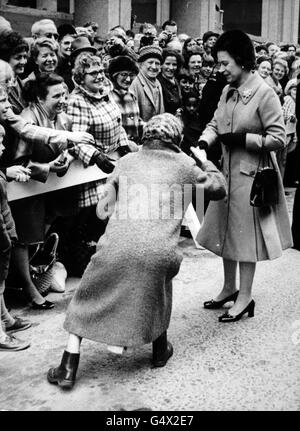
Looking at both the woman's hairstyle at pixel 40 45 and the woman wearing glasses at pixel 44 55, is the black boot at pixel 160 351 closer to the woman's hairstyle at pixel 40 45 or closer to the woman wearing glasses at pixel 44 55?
the woman wearing glasses at pixel 44 55

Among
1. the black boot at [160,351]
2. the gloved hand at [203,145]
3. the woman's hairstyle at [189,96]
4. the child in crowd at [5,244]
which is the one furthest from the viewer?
the woman's hairstyle at [189,96]

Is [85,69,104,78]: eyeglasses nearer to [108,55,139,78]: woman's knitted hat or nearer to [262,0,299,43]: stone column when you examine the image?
[108,55,139,78]: woman's knitted hat

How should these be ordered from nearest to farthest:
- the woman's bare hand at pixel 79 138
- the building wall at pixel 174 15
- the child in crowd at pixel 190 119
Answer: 1. the woman's bare hand at pixel 79 138
2. the child in crowd at pixel 190 119
3. the building wall at pixel 174 15

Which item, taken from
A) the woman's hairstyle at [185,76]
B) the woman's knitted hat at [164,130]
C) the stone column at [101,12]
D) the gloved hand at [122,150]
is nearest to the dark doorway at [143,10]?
the stone column at [101,12]

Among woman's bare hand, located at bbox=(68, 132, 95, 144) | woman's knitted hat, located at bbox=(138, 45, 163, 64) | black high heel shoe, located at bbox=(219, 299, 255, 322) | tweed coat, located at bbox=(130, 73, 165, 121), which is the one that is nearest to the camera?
black high heel shoe, located at bbox=(219, 299, 255, 322)

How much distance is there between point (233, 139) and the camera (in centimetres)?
441

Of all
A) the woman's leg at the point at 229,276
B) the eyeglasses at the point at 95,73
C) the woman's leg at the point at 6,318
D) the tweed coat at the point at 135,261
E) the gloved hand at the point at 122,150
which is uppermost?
the eyeglasses at the point at 95,73

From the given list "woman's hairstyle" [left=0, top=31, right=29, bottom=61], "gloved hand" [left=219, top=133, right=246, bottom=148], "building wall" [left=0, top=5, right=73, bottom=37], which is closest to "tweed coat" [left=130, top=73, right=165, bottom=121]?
"woman's hairstyle" [left=0, top=31, right=29, bottom=61]

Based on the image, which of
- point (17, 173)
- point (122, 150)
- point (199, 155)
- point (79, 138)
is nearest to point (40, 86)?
point (79, 138)

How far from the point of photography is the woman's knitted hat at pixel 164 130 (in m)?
3.62

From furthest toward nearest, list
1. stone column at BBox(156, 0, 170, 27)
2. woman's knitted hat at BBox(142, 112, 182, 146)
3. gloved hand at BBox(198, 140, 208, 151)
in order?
stone column at BBox(156, 0, 170, 27) → gloved hand at BBox(198, 140, 208, 151) → woman's knitted hat at BBox(142, 112, 182, 146)

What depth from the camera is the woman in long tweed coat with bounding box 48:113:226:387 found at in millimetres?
3439

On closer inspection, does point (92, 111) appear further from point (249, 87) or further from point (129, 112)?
point (249, 87)

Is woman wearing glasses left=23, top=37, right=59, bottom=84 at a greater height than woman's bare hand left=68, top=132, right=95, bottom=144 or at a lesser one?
greater
